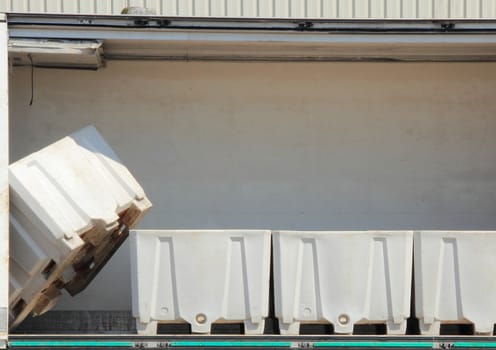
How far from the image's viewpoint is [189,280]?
8.91m

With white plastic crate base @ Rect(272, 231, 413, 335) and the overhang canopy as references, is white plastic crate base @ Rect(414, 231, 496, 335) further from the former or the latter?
the overhang canopy

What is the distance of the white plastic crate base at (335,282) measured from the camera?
895 cm

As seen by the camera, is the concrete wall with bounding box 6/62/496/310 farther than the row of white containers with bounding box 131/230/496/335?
Yes

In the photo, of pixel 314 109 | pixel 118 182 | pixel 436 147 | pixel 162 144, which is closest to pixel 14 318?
pixel 118 182

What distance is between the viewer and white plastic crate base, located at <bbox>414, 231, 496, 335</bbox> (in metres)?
8.99

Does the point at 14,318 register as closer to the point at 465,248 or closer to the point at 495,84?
the point at 465,248

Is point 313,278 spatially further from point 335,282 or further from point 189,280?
point 189,280

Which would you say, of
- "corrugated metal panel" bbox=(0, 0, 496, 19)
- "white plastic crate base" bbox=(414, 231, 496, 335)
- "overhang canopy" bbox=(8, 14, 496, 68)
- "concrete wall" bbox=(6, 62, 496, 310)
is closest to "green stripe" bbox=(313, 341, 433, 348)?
"white plastic crate base" bbox=(414, 231, 496, 335)

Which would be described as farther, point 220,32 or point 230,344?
point 220,32

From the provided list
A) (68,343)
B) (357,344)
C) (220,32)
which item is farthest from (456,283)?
(68,343)

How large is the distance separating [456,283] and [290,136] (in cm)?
280

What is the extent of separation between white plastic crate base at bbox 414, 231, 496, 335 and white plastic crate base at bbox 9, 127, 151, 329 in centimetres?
213

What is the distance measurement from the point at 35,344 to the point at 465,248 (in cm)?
304

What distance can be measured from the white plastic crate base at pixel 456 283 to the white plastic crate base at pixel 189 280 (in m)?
1.13
